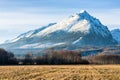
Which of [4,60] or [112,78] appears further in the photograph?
[4,60]

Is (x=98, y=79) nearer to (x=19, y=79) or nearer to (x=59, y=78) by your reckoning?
(x=59, y=78)

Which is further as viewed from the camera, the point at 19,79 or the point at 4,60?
the point at 4,60

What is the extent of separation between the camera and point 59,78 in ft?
164

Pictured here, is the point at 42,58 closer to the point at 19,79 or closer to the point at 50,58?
the point at 50,58

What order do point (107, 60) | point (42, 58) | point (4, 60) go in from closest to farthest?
point (4, 60), point (42, 58), point (107, 60)

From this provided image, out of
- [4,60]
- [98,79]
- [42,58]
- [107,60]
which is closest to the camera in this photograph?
[98,79]

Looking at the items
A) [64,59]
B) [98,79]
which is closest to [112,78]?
[98,79]

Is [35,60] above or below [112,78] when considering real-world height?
above

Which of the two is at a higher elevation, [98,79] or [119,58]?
[119,58]

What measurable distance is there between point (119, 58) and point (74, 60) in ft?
147

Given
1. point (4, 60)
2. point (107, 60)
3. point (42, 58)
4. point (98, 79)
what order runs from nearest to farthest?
point (98, 79) → point (4, 60) → point (42, 58) → point (107, 60)

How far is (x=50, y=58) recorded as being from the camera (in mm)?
152500

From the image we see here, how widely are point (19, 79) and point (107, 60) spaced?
145 meters

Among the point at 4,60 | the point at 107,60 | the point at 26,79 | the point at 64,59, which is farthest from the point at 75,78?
the point at 107,60
